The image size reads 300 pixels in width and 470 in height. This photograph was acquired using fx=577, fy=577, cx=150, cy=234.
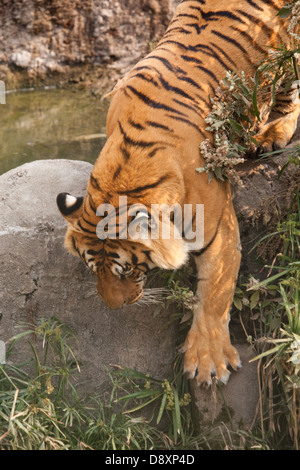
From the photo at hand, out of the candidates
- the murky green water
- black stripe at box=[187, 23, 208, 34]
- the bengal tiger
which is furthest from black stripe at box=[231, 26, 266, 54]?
the murky green water

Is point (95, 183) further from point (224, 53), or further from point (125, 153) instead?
point (224, 53)

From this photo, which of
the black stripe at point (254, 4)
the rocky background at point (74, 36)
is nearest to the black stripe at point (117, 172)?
the black stripe at point (254, 4)

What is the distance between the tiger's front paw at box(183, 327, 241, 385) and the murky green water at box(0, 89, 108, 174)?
238 cm

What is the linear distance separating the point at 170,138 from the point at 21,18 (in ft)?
14.9

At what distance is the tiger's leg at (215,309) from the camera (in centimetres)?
303

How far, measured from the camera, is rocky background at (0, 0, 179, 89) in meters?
6.66

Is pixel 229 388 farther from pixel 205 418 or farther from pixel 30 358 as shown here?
pixel 30 358

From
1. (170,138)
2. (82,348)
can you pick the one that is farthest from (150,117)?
(82,348)

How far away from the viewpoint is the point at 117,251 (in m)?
2.88

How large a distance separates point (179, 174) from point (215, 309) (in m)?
0.76

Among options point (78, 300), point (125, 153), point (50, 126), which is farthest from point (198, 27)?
point (50, 126)

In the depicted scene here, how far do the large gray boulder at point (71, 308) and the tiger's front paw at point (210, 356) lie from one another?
10.2 inches

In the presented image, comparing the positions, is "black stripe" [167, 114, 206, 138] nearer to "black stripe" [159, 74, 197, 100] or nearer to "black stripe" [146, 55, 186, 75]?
"black stripe" [159, 74, 197, 100]

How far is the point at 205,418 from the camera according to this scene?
10.3ft
